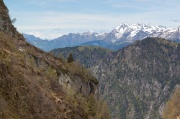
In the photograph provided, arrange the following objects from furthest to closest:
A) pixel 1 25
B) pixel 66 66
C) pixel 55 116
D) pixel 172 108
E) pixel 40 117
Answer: pixel 172 108 < pixel 66 66 < pixel 1 25 < pixel 55 116 < pixel 40 117

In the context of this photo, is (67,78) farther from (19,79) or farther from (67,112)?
(19,79)

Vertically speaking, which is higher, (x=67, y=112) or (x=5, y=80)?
(x=5, y=80)

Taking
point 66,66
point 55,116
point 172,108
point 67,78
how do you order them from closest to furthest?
1. point 55,116
2. point 67,78
3. point 66,66
4. point 172,108

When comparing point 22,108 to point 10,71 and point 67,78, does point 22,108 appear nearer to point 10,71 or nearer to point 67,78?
point 10,71

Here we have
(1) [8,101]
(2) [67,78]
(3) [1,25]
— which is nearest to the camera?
(1) [8,101]

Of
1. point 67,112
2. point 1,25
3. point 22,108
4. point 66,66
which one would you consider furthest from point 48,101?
point 66,66

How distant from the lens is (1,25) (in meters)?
92.6

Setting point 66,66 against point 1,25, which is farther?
point 66,66

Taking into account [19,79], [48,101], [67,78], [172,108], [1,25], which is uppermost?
[1,25]

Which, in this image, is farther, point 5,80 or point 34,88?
point 34,88

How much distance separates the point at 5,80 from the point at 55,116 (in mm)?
10134

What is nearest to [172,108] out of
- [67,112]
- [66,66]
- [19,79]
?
[66,66]

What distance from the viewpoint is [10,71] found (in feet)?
134

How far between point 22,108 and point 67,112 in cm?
1481
